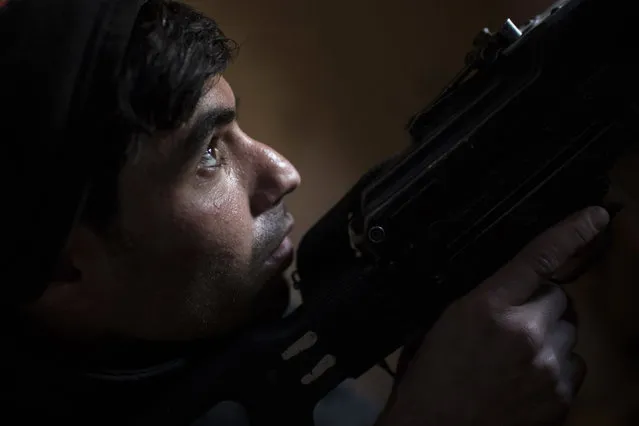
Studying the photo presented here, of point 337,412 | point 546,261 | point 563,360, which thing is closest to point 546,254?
point 546,261

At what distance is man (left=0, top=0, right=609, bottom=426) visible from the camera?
1.68 feet

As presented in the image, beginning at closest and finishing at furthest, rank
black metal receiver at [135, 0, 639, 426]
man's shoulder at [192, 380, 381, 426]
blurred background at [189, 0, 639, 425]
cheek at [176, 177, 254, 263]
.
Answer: black metal receiver at [135, 0, 639, 426] < cheek at [176, 177, 254, 263] < man's shoulder at [192, 380, 381, 426] < blurred background at [189, 0, 639, 425]

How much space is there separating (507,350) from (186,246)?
299 mm

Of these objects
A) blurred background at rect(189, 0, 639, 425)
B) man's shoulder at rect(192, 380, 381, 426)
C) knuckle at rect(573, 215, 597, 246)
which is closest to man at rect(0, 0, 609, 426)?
knuckle at rect(573, 215, 597, 246)

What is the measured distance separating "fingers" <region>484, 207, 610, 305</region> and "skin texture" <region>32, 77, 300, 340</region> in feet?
0.76

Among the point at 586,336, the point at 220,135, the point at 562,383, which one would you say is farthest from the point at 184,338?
the point at 586,336

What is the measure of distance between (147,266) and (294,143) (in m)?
0.72

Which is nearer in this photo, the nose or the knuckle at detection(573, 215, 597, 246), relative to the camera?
the knuckle at detection(573, 215, 597, 246)

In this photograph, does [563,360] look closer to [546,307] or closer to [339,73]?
[546,307]

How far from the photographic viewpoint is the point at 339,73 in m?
1.21

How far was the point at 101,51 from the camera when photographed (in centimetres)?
51

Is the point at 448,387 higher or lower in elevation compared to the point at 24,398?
lower

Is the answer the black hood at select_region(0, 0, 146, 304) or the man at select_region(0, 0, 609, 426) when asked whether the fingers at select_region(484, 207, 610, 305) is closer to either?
the man at select_region(0, 0, 609, 426)

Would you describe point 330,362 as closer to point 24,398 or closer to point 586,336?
point 24,398
